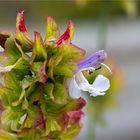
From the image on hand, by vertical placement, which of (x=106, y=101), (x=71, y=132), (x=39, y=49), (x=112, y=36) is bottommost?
(x=112, y=36)

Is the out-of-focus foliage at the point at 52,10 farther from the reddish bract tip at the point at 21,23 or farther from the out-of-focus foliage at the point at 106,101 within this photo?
the reddish bract tip at the point at 21,23

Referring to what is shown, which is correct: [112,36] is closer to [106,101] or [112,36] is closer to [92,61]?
[106,101]

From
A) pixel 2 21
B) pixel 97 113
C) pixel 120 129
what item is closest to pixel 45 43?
pixel 97 113

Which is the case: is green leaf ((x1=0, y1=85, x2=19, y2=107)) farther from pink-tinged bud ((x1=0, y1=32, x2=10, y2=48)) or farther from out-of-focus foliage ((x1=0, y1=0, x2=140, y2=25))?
out-of-focus foliage ((x1=0, y1=0, x2=140, y2=25))

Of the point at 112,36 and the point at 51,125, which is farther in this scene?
the point at 112,36

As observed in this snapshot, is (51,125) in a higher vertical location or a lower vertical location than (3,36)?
lower

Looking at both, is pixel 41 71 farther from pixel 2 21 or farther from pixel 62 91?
pixel 2 21

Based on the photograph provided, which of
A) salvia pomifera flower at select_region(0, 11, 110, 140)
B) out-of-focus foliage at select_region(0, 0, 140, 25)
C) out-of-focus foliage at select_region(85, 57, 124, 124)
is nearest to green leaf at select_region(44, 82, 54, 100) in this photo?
salvia pomifera flower at select_region(0, 11, 110, 140)

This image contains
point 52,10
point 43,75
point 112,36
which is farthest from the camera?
point 112,36

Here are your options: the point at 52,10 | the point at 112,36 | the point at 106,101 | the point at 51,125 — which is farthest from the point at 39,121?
the point at 112,36
